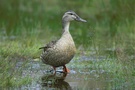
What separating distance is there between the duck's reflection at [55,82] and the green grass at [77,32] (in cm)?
→ 37

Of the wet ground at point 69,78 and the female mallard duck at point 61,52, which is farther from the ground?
the female mallard duck at point 61,52

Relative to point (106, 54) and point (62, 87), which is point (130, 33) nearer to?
point (106, 54)

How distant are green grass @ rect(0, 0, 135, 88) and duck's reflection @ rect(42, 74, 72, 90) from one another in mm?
373

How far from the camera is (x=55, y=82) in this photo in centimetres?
952

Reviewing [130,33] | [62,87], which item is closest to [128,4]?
[130,33]

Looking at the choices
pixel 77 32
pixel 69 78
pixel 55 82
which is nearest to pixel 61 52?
pixel 69 78

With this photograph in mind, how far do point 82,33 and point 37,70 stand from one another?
482 centimetres

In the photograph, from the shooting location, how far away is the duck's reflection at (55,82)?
29.4ft

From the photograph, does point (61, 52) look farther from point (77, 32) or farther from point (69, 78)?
point (77, 32)

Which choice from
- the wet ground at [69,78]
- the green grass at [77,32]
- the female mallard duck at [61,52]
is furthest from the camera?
the female mallard duck at [61,52]

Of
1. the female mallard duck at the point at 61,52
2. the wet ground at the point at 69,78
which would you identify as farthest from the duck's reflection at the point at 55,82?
the female mallard duck at the point at 61,52

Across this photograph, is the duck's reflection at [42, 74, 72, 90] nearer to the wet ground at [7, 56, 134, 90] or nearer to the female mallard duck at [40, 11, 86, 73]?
the wet ground at [7, 56, 134, 90]

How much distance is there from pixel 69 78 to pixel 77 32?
5.79m

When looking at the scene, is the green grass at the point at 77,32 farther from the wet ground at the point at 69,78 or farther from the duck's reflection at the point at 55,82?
the duck's reflection at the point at 55,82
